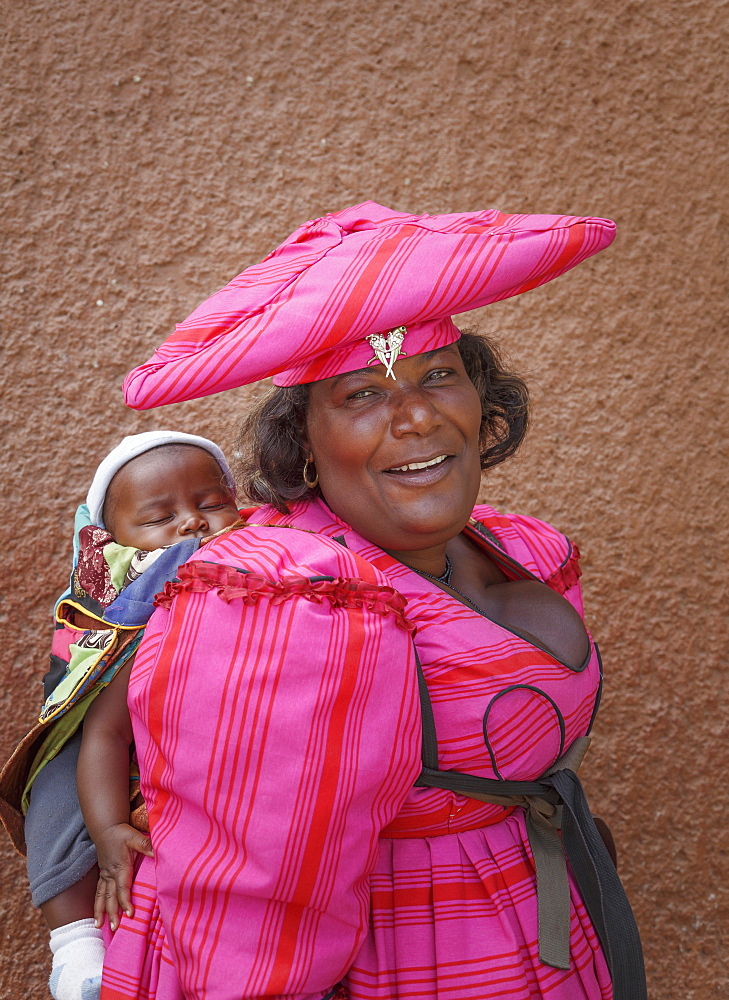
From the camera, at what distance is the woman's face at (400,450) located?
4.42 ft

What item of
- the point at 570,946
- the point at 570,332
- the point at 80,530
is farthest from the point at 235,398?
the point at 570,946

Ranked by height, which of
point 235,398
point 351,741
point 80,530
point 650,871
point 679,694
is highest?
point 235,398

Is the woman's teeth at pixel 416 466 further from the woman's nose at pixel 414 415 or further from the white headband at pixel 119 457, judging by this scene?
the white headband at pixel 119 457

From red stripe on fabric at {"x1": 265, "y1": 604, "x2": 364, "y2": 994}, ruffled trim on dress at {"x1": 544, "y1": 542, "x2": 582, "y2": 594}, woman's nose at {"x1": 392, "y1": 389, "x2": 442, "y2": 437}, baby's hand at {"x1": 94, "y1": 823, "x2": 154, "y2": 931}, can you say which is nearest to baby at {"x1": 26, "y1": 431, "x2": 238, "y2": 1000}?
baby's hand at {"x1": 94, "y1": 823, "x2": 154, "y2": 931}

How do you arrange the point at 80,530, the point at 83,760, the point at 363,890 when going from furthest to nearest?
the point at 80,530 → the point at 83,760 → the point at 363,890

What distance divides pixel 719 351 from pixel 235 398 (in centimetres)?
137

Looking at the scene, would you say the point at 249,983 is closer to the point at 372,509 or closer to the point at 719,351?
the point at 372,509

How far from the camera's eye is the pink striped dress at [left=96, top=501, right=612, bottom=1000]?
1.07 m

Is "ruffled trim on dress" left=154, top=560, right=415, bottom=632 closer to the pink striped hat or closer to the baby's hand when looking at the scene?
the pink striped hat

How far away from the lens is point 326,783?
1.08m

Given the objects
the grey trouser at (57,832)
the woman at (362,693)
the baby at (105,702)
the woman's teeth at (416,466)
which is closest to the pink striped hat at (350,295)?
the woman at (362,693)

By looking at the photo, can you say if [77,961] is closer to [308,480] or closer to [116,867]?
[116,867]

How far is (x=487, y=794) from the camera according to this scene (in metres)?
1.32

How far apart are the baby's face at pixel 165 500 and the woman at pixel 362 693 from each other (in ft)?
0.84
